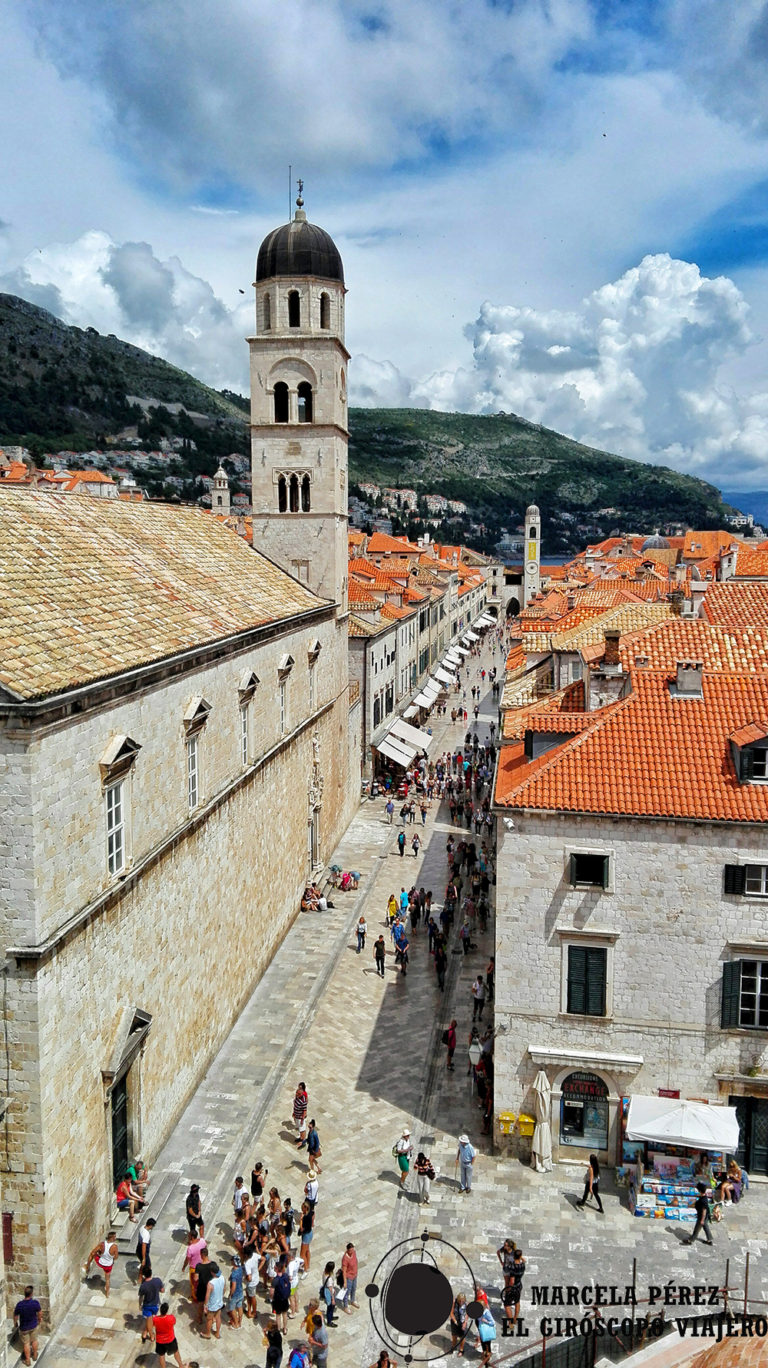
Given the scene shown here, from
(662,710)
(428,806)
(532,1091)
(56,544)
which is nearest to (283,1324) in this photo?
(532,1091)

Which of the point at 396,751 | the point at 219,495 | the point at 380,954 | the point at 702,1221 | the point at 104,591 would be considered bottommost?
the point at 702,1221

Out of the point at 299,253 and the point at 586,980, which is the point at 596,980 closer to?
the point at 586,980

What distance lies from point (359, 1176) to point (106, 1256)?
5.35 m

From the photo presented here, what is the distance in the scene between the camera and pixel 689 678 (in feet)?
64.5

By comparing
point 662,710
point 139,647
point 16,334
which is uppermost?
point 16,334

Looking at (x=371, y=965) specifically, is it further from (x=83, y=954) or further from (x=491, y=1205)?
(x=83, y=954)

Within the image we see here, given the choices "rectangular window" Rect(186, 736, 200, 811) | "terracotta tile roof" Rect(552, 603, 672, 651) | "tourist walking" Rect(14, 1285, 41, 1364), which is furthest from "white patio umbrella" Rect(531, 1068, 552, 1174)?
"terracotta tile roof" Rect(552, 603, 672, 651)

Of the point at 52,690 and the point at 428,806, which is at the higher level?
the point at 52,690

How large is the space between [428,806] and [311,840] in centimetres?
1185

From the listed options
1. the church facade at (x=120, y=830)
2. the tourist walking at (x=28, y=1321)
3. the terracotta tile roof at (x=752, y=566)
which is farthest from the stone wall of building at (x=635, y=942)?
the terracotta tile roof at (x=752, y=566)

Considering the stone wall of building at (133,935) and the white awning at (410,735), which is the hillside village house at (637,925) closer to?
the stone wall of building at (133,935)

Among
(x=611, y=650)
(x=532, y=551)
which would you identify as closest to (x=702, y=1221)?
(x=611, y=650)

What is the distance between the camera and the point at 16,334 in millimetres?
187000

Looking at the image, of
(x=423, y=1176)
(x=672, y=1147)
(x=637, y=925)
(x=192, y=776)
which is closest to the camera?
(x=672, y=1147)
